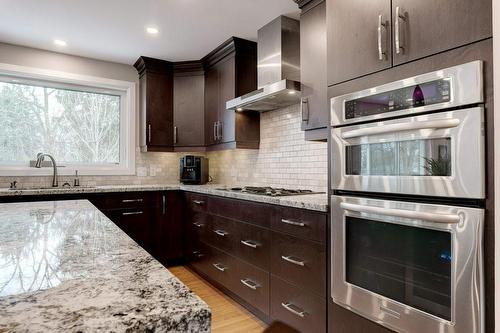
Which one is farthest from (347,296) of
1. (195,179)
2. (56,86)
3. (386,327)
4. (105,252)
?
(56,86)

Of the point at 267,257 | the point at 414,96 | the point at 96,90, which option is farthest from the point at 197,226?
the point at 414,96

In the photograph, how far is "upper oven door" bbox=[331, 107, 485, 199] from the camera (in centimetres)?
118

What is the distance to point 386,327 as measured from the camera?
1479 millimetres

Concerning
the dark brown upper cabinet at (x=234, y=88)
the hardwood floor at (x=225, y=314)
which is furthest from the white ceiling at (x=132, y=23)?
the hardwood floor at (x=225, y=314)

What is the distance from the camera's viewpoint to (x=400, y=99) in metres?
1.44

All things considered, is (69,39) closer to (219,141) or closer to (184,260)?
(219,141)

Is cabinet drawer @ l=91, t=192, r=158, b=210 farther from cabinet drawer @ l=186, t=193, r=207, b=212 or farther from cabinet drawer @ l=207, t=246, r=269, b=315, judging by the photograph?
cabinet drawer @ l=207, t=246, r=269, b=315

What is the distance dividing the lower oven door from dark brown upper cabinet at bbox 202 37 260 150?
6.14 feet

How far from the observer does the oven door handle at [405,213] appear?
1.24m

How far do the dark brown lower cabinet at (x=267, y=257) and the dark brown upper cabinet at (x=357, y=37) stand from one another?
0.82m

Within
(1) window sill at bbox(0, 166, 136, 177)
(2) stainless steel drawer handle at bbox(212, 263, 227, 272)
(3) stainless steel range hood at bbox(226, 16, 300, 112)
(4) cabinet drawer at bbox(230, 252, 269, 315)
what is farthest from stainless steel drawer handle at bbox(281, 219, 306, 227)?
(1) window sill at bbox(0, 166, 136, 177)

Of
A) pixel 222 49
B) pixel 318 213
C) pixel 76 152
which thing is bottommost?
pixel 318 213

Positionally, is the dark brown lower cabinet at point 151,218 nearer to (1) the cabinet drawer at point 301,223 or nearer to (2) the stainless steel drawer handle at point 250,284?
(2) the stainless steel drawer handle at point 250,284

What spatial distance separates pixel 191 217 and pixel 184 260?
2.12ft
